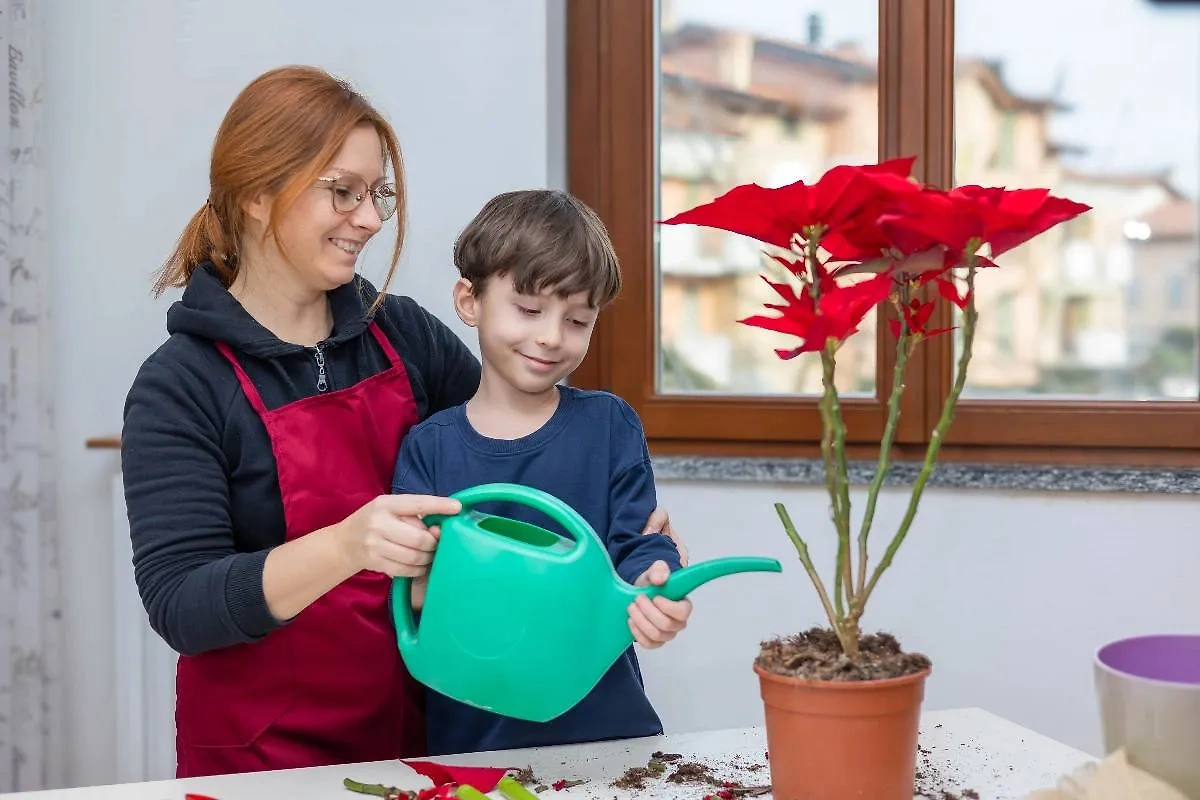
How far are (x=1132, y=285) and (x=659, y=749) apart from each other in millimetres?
1411

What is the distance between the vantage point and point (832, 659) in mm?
917

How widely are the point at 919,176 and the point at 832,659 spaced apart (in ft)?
4.59

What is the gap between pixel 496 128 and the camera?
207cm

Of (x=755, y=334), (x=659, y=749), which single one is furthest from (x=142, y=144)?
(x=659, y=749)

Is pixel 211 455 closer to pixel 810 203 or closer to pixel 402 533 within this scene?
pixel 402 533

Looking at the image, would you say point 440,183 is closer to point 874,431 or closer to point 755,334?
point 755,334

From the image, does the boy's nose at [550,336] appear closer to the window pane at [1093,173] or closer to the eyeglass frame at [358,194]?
the eyeglass frame at [358,194]

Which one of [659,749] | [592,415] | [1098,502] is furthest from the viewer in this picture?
[1098,502]

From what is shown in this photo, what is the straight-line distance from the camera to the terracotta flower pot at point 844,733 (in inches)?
34.8

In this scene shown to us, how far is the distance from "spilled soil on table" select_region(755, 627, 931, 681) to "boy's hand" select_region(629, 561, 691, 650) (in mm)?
77

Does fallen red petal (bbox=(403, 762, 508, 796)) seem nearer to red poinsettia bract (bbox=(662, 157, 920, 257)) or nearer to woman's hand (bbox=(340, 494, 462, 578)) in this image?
woman's hand (bbox=(340, 494, 462, 578))

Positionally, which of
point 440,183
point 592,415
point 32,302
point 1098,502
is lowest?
point 1098,502

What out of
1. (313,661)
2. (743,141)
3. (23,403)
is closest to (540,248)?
(313,661)

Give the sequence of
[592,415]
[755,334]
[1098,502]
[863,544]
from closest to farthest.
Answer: [863,544]
[592,415]
[1098,502]
[755,334]
